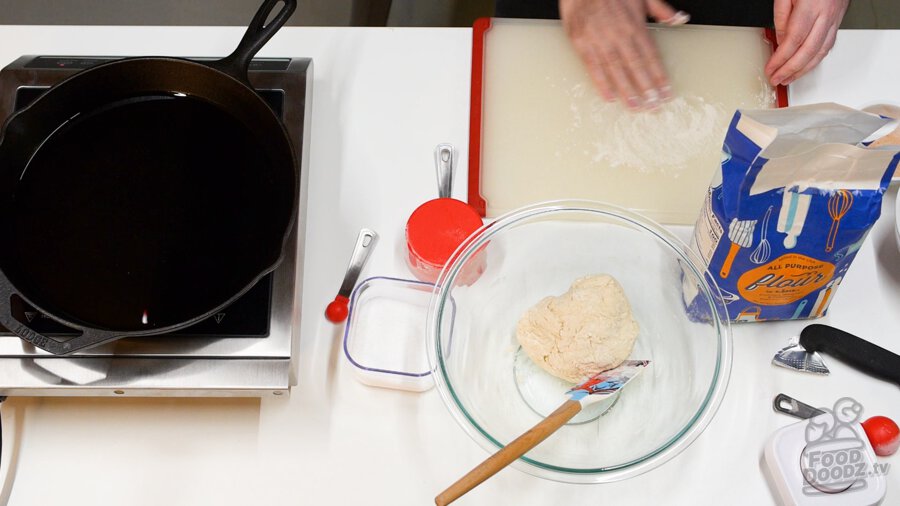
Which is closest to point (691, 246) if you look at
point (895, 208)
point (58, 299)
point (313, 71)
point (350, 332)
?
point (895, 208)

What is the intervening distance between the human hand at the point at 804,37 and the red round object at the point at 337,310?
2.07ft

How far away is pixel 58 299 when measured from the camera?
2.60 ft

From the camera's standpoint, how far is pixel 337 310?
0.90 metres

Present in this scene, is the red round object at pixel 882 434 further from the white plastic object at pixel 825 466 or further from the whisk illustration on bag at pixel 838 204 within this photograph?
the whisk illustration on bag at pixel 838 204

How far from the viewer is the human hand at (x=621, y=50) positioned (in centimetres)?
100

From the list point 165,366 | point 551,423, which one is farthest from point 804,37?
point 165,366

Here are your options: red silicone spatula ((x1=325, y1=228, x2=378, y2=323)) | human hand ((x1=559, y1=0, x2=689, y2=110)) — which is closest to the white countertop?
red silicone spatula ((x1=325, y1=228, x2=378, y2=323))

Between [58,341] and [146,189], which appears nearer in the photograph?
[58,341]

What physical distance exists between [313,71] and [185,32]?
0.20 m

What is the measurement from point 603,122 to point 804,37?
28 cm

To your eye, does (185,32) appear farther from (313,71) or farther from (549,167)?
(549,167)

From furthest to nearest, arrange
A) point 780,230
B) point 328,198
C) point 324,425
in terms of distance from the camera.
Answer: point 328,198 < point 324,425 < point 780,230

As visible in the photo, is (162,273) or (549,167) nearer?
(162,273)

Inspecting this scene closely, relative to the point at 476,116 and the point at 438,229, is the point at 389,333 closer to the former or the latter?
the point at 438,229
